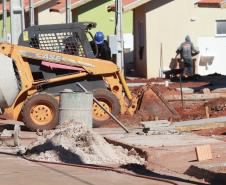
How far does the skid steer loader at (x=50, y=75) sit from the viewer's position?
17.8m

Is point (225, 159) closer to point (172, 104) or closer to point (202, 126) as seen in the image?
point (202, 126)

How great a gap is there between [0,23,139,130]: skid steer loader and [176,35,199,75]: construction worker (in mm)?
14445

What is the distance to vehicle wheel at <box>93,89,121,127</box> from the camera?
720 inches

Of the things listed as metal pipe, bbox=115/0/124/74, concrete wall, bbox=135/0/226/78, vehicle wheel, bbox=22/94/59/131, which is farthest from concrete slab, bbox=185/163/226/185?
concrete wall, bbox=135/0/226/78

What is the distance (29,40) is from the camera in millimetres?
18578

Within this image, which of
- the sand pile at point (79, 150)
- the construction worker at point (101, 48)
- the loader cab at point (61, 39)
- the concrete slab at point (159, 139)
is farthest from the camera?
the construction worker at point (101, 48)

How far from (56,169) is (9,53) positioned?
6053 millimetres

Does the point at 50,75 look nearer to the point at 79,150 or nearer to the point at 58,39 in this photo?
the point at 58,39

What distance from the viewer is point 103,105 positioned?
1831cm

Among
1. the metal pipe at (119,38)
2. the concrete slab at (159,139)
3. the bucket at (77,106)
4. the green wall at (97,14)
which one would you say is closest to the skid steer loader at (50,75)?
the bucket at (77,106)

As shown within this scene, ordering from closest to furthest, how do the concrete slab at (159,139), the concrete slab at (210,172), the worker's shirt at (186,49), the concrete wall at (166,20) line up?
the concrete slab at (210,172), the concrete slab at (159,139), the worker's shirt at (186,49), the concrete wall at (166,20)

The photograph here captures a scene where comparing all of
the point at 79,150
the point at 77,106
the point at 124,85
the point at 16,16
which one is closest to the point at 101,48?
the point at 124,85

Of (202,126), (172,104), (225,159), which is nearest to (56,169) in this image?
(225,159)

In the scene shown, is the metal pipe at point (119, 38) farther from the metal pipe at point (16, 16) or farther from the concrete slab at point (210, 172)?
the concrete slab at point (210, 172)
